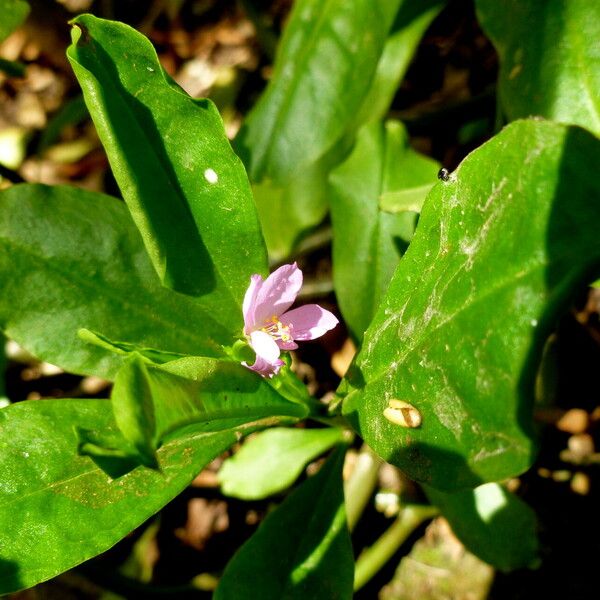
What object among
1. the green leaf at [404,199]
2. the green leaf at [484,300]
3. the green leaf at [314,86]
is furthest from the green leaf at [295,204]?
the green leaf at [484,300]

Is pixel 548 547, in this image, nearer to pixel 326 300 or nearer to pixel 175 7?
pixel 326 300

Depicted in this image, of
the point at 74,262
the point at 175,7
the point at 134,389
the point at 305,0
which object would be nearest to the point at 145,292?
the point at 74,262

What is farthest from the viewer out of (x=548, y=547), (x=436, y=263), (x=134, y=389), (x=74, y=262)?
(x=548, y=547)

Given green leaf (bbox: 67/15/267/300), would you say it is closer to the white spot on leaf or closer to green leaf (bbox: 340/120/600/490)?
the white spot on leaf

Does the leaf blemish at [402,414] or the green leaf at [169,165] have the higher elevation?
the green leaf at [169,165]

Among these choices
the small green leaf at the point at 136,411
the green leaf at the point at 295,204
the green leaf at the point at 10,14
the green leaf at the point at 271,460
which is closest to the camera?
the small green leaf at the point at 136,411

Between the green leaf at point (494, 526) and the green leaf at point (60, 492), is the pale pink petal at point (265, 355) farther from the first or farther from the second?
the green leaf at point (494, 526)
